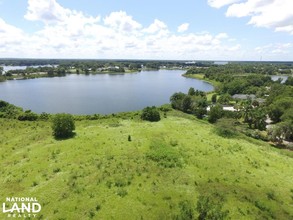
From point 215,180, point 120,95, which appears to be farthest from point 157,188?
point 120,95

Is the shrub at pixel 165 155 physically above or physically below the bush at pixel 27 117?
above

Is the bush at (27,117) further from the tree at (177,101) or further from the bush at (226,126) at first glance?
the bush at (226,126)

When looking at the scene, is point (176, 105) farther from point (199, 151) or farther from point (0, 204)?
point (0, 204)

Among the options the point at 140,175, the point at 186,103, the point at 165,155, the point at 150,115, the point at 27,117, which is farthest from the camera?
the point at 186,103

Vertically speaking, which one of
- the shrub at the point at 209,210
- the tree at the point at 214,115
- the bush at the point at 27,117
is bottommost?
the tree at the point at 214,115

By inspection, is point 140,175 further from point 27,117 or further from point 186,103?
point 186,103

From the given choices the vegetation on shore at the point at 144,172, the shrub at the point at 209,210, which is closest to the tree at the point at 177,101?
the vegetation on shore at the point at 144,172

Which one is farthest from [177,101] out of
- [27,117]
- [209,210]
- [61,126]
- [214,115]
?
[209,210]

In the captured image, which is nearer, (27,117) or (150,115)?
(150,115)
